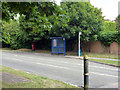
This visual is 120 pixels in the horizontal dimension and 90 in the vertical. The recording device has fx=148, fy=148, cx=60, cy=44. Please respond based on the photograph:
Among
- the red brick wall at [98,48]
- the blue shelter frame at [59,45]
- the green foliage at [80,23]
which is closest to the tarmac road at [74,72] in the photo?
the green foliage at [80,23]

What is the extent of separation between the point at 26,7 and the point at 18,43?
90.2 ft

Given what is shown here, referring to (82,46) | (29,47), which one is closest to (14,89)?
(82,46)

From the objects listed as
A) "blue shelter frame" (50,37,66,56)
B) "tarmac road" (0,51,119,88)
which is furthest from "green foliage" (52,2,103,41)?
"tarmac road" (0,51,119,88)

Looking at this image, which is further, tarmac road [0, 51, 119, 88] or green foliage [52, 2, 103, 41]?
green foliage [52, 2, 103, 41]

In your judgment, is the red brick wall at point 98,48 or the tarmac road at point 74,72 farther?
the red brick wall at point 98,48

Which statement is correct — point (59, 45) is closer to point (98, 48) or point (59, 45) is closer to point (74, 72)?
point (98, 48)

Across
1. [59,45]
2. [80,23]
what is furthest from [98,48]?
[59,45]

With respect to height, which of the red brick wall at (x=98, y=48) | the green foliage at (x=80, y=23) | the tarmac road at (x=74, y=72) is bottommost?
the tarmac road at (x=74, y=72)

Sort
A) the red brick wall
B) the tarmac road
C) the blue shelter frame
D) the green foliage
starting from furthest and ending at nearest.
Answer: the blue shelter frame
the red brick wall
the green foliage
the tarmac road

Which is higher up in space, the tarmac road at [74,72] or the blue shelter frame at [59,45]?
the blue shelter frame at [59,45]

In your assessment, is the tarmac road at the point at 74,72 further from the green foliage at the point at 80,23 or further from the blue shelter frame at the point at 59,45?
the blue shelter frame at the point at 59,45

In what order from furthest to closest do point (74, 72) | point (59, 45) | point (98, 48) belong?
point (59, 45), point (98, 48), point (74, 72)

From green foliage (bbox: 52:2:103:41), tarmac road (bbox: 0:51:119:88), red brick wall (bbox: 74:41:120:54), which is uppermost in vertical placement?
green foliage (bbox: 52:2:103:41)

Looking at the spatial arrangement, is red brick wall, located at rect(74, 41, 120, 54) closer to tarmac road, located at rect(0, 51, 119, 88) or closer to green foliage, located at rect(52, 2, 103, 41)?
green foliage, located at rect(52, 2, 103, 41)
